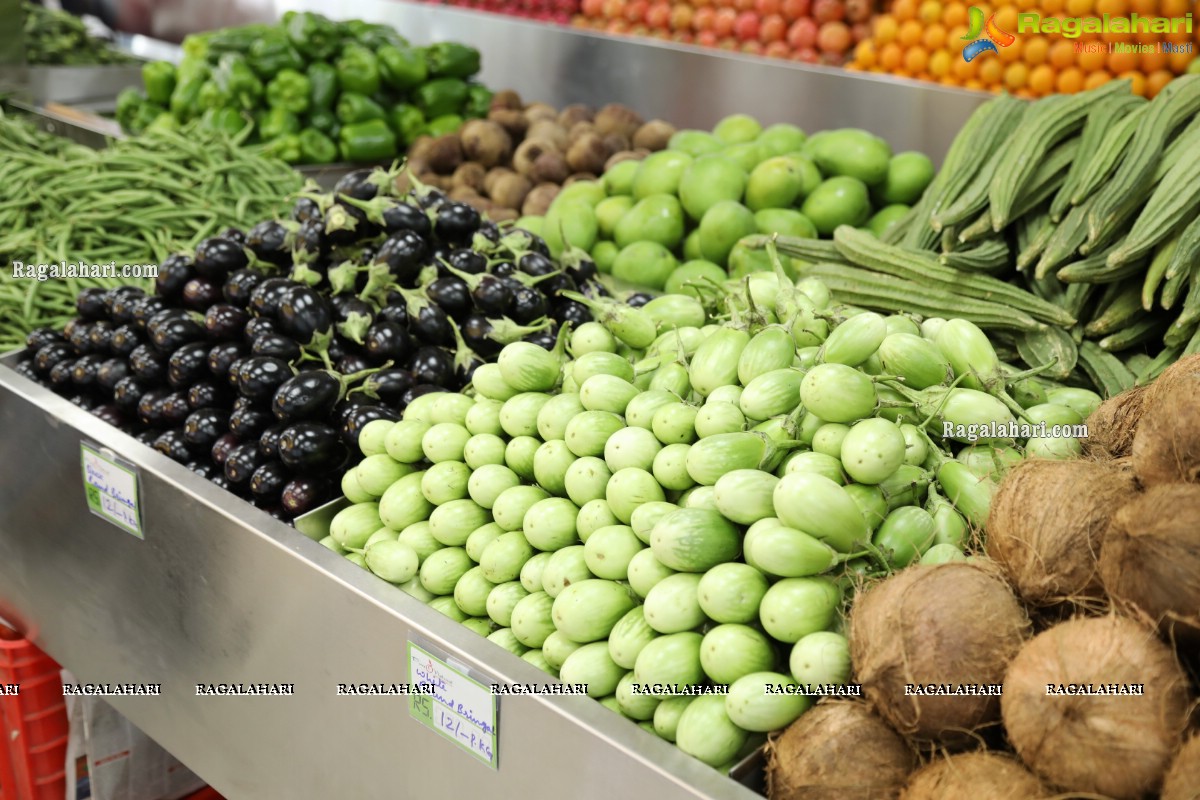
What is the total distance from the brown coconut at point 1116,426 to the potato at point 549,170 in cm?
244

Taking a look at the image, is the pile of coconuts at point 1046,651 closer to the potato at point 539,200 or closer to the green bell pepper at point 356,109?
the potato at point 539,200

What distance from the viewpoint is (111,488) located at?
208 centimetres

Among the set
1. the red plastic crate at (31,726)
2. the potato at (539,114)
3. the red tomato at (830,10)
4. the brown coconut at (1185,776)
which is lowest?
the red plastic crate at (31,726)

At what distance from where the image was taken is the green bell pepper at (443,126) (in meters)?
4.39

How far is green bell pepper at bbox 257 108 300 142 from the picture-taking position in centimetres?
421

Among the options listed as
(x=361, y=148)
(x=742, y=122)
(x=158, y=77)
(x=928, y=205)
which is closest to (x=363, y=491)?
(x=928, y=205)

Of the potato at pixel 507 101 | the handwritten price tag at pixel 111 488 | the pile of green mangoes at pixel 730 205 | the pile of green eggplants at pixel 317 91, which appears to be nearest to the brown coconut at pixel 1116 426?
the pile of green mangoes at pixel 730 205

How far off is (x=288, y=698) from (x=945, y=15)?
354cm

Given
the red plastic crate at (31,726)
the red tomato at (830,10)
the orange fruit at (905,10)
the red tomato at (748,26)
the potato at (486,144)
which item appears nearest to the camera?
the red plastic crate at (31,726)

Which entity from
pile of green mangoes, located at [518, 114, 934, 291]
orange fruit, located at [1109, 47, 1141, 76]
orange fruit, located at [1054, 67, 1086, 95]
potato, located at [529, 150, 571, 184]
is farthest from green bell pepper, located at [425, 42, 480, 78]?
orange fruit, located at [1109, 47, 1141, 76]

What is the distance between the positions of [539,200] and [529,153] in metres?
0.34

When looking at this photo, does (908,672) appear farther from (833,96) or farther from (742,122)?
(833,96)

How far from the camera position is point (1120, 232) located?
7.00 ft

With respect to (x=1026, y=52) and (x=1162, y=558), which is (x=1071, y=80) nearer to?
(x=1026, y=52)
